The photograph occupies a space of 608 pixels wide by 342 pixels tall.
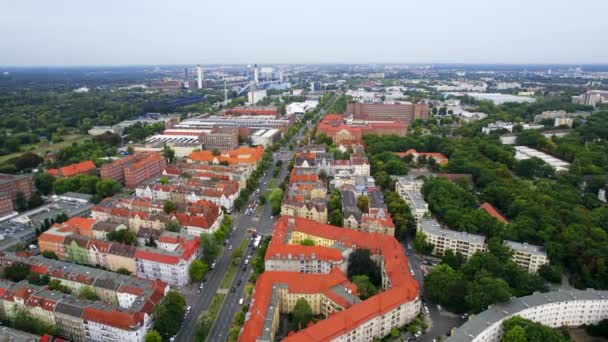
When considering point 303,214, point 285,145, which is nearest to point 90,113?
point 285,145

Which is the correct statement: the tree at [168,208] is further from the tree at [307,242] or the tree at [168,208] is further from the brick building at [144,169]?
the brick building at [144,169]

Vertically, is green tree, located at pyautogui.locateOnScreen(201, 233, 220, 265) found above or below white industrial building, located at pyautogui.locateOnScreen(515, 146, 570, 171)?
below

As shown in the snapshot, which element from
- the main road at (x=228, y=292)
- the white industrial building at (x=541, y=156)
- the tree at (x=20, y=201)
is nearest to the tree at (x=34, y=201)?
the tree at (x=20, y=201)

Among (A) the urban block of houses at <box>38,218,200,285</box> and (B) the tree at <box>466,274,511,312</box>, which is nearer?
(B) the tree at <box>466,274,511,312</box>

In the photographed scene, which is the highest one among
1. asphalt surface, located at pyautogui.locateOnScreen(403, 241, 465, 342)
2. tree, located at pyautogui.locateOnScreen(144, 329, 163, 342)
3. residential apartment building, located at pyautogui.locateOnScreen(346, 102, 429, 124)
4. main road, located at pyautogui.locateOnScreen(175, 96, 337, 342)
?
residential apartment building, located at pyautogui.locateOnScreen(346, 102, 429, 124)

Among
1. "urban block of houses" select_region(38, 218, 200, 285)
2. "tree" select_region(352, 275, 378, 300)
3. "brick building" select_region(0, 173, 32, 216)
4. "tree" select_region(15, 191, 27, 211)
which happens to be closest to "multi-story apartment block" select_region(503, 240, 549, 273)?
"tree" select_region(352, 275, 378, 300)

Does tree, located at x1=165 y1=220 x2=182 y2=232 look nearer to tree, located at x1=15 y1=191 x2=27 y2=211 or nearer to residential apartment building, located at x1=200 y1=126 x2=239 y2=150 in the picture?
tree, located at x1=15 y1=191 x2=27 y2=211

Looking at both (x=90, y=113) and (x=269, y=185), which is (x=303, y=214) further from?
(x=90, y=113)
